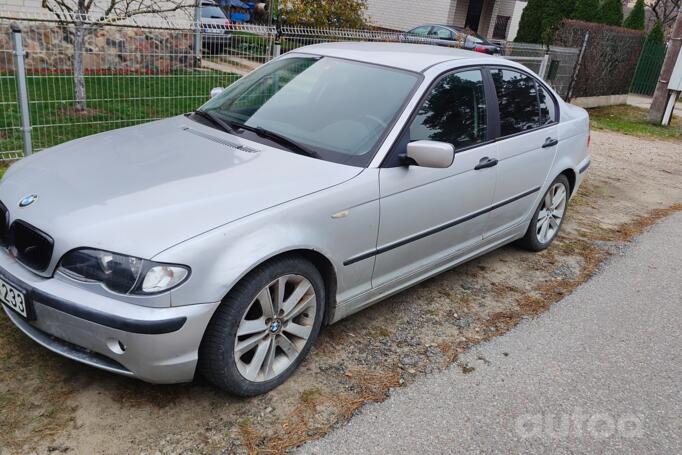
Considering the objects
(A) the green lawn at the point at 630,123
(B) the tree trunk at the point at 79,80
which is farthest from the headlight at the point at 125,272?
(A) the green lawn at the point at 630,123

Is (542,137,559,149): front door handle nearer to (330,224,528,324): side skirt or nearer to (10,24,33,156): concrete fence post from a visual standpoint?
(330,224,528,324): side skirt

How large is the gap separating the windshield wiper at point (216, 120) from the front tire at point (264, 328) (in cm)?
118

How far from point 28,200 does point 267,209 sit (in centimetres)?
117

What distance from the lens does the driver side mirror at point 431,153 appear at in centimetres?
335

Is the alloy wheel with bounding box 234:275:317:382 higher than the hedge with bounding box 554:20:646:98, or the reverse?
the hedge with bounding box 554:20:646:98

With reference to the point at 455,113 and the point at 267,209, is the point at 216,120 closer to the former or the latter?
the point at 267,209

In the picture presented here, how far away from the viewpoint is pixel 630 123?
570 inches

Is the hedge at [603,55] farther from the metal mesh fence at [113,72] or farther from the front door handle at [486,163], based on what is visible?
the front door handle at [486,163]

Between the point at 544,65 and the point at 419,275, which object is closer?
the point at 419,275

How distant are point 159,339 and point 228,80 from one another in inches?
221

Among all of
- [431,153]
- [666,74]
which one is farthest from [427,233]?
[666,74]

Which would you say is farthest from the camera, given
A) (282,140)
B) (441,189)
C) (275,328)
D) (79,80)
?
(79,80)

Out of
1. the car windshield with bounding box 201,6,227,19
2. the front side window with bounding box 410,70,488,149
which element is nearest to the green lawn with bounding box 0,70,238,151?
the front side window with bounding box 410,70,488,149

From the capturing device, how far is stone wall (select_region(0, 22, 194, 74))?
6664 mm
